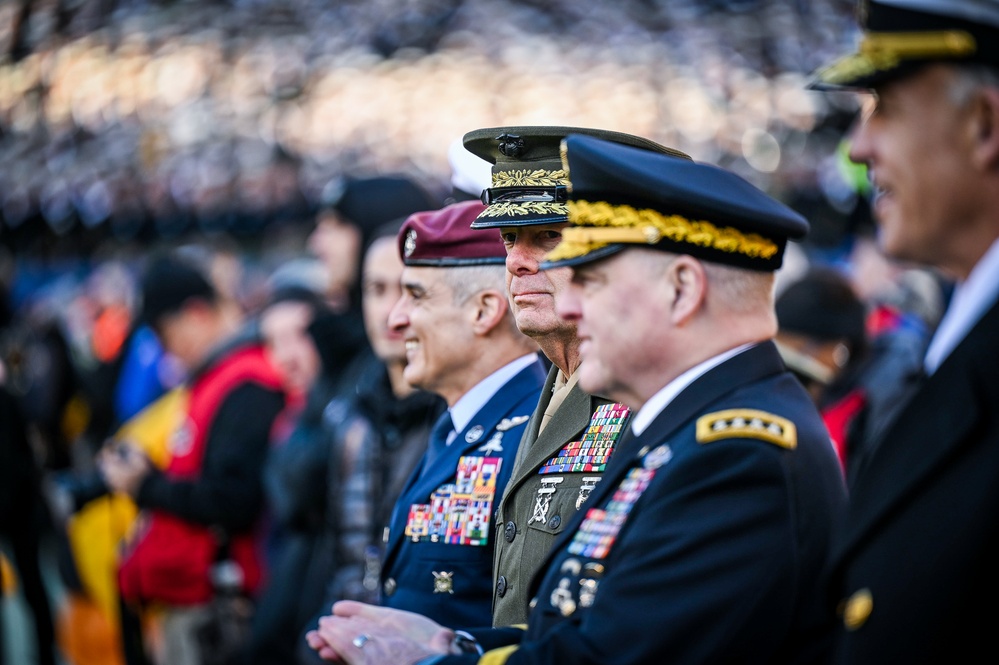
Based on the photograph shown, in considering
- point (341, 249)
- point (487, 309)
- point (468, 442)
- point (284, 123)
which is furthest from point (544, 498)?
point (284, 123)

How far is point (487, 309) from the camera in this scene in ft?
13.1

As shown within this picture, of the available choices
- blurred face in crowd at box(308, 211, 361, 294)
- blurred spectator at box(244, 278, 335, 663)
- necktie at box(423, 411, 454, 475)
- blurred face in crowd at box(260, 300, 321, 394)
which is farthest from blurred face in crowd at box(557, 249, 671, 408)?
blurred face in crowd at box(260, 300, 321, 394)

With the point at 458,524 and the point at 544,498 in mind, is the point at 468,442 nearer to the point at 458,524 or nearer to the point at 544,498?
the point at 458,524

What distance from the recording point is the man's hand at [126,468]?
6.50 m

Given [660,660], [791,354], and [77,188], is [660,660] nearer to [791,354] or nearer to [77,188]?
[791,354]

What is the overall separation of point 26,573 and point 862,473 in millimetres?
6025

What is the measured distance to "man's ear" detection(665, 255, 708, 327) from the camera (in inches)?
99.8

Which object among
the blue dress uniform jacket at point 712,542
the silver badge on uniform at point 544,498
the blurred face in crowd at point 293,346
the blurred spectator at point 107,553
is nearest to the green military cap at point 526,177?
the silver badge on uniform at point 544,498

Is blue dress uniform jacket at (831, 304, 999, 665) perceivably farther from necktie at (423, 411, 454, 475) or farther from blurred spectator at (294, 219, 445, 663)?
blurred spectator at (294, 219, 445, 663)

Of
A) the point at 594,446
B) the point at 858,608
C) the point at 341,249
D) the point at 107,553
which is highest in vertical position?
the point at 858,608

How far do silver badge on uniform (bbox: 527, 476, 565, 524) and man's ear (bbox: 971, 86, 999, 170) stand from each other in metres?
1.36

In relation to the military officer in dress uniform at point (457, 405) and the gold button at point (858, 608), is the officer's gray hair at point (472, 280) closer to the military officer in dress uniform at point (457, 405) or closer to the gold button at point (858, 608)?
the military officer in dress uniform at point (457, 405)

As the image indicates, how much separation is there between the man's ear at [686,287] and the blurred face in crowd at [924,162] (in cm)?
40

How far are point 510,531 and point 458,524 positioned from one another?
0.39 meters
